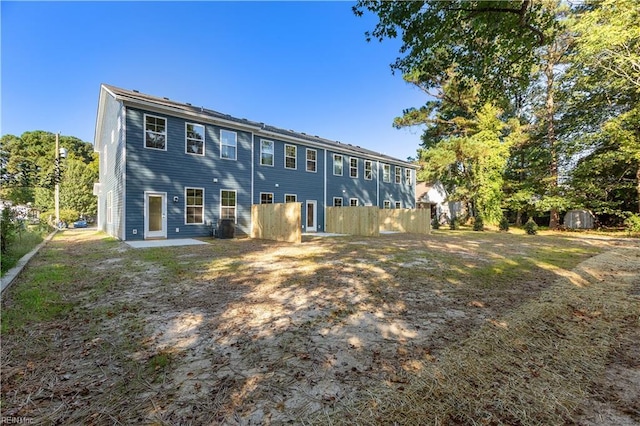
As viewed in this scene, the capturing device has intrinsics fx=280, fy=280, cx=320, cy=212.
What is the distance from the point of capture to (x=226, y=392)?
6.51 ft

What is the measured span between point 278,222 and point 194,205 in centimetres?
388

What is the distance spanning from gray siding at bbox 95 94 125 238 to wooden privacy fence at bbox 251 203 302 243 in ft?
18.1

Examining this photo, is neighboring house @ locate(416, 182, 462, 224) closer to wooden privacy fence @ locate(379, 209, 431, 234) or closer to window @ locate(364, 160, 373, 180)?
window @ locate(364, 160, 373, 180)

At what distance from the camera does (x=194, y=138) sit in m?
12.7

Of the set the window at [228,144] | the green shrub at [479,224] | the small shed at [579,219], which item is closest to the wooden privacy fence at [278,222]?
the window at [228,144]

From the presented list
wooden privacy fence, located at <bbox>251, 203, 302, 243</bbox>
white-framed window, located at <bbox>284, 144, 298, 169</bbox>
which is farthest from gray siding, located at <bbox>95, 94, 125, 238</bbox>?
white-framed window, located at <bbox>284, 144, 298, 169</bbox>

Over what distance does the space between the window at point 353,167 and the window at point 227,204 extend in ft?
28.9

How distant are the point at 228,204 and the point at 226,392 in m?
12.4

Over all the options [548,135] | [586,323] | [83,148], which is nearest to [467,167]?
[548,135]

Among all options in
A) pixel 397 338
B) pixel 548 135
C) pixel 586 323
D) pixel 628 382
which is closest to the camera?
pixel 628 382

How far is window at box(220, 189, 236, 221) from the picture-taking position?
13.5m

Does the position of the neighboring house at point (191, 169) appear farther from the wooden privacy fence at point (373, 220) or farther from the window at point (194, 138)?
the wooden privacy fence at point (373, 220)

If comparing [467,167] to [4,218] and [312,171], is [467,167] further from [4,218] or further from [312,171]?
[4,218]

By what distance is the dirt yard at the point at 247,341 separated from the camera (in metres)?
1.86
